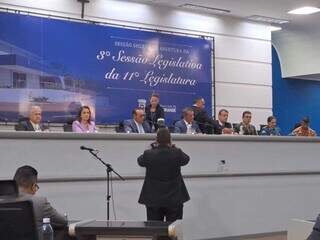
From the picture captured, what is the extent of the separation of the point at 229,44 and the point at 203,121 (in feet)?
13.3

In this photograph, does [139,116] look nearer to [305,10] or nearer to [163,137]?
[163,137]

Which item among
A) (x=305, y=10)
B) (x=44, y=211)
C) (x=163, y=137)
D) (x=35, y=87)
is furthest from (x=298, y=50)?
(x=44, y=211)

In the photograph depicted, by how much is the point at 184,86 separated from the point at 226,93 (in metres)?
1.21

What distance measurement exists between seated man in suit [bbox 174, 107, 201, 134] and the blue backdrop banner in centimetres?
251

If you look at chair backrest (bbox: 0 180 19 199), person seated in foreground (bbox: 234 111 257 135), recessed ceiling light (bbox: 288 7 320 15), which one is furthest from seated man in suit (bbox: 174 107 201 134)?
chair backrest (bbox: 0 180 19 199)

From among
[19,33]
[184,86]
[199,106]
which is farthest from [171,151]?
[184,86]

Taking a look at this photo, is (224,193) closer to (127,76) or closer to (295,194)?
(295,194)

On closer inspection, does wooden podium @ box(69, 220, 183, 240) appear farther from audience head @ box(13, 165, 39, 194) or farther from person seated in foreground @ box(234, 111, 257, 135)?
person seated in foreground @ box(234, 111, 257, 135)

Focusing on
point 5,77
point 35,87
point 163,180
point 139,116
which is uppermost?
point 5,77

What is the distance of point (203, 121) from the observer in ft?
31.9

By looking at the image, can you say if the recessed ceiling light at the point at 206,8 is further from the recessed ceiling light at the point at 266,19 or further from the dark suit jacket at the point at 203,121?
the dark suit jacket at the point at 203,121

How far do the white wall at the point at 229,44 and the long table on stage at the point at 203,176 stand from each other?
157 inches

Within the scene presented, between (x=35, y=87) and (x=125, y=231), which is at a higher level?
(x=35, y=87)

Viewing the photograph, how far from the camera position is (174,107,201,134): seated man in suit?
899 cm
